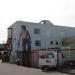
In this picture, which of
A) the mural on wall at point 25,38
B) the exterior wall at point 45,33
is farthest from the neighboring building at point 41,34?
the mural on wall at point 25,38

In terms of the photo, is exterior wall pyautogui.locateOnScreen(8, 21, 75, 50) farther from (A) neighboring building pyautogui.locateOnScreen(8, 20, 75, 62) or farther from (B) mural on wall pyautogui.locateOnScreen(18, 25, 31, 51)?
(B) mural on wall pyautogui.locateOnScreen(18, 25, 31, 51)

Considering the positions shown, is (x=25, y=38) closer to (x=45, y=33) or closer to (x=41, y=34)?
(x=41, y=34)

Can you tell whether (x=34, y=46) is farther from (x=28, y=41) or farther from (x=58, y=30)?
(x=58, y=30)

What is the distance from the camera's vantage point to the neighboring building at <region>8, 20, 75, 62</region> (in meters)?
61.4

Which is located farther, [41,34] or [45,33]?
[45,33]

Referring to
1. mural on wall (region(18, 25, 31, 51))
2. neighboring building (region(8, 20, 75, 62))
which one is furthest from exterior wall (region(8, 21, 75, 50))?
mural on wall (region(18, 25, 31, 51))

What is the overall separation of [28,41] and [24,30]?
2607 millimetres

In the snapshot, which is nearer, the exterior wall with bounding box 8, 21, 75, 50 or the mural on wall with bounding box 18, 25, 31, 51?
the mural on wall with bounding box 18, 25, 31, 51

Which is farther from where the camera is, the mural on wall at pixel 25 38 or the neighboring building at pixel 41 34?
the neighboring building at pixel 41 34

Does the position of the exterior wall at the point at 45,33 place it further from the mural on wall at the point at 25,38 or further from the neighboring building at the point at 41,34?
the mural on wall at the point at 25,38

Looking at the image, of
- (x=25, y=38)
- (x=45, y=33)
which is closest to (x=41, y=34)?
(x=45, y=33)

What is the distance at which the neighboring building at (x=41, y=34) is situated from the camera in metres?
61.4

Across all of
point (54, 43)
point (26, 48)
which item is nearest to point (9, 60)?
point (26, 48)

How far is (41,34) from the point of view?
63.7 metres
